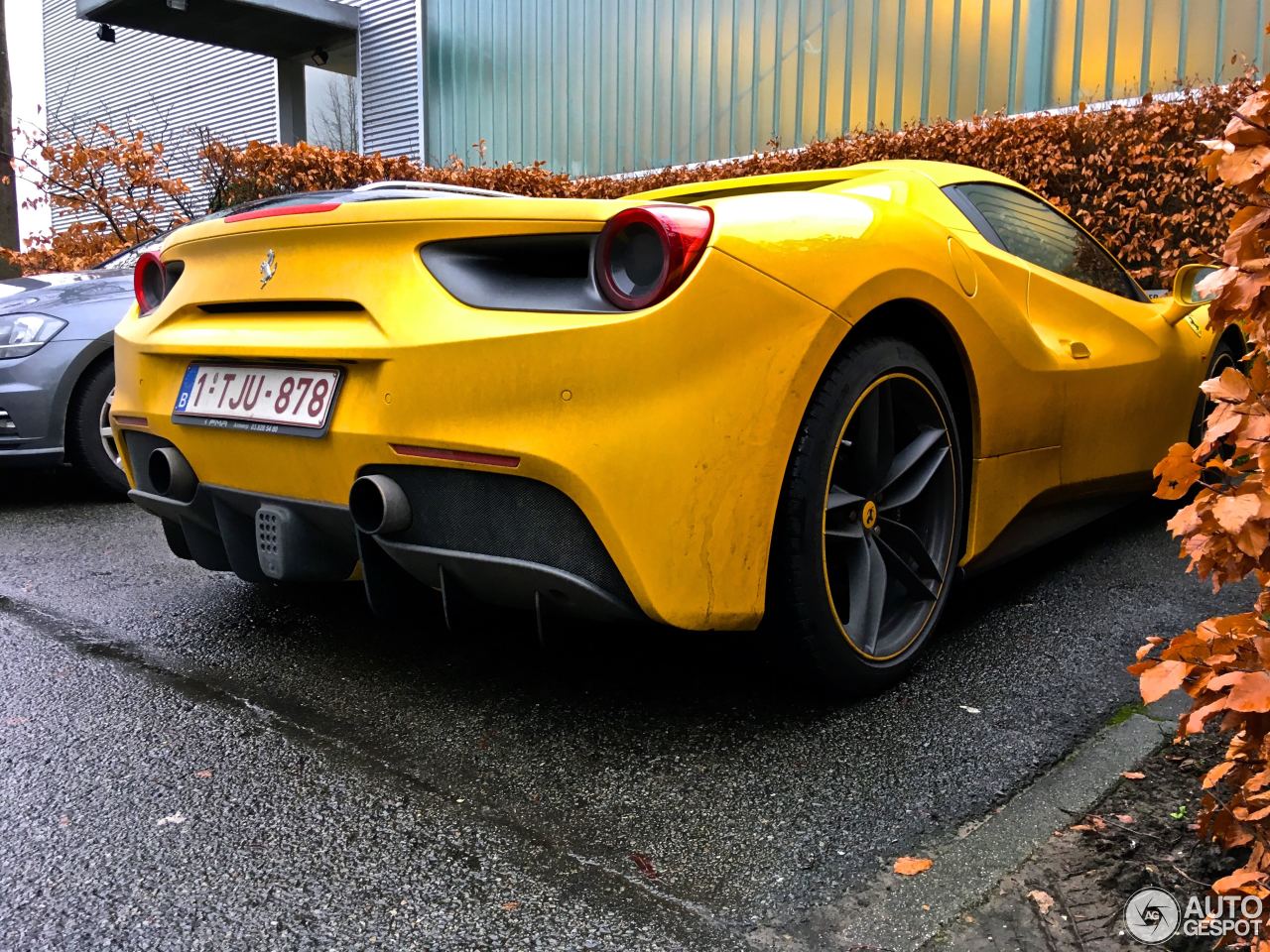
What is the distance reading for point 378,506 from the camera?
207 centimetres

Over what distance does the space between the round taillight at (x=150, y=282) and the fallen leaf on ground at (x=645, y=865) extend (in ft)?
6.36

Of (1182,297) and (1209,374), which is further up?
(1182,297)

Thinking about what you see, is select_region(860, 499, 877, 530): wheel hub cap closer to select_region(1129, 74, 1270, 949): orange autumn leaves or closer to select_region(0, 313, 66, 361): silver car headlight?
select_region(1129, 74, 1270, 949): orange autumn leaves

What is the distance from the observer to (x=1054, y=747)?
2.17 metres

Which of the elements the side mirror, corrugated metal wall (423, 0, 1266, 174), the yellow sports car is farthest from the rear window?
corrugated metal wall (423, 0, 1266, 174)

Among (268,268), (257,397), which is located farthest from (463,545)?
(268,268)

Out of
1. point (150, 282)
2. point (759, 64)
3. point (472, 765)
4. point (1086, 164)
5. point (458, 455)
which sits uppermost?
point (759, 64)

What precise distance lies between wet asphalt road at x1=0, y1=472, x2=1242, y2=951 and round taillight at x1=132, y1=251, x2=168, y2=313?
36.7 inches

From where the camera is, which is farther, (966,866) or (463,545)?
(463,545)

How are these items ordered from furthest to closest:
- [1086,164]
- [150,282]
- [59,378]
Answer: [1086,164], [59,378], [150,282]

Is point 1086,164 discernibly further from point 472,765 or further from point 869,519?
point 472,765

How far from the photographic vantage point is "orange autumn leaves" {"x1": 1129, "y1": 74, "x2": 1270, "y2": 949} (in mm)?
1406

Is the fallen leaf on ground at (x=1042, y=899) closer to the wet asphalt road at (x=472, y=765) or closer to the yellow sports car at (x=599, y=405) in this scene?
the wet asphalt road at (x=472, y=765)

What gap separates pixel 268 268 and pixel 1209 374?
3.67 meters
